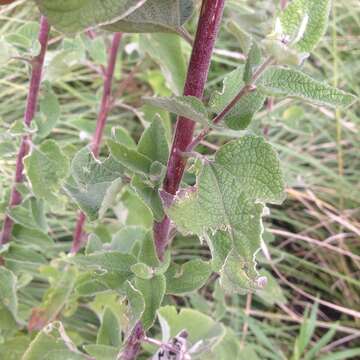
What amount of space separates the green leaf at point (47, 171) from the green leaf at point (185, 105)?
14.6 inches

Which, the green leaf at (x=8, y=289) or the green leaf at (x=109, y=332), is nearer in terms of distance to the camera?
the green leaf at (x=109, y=332)

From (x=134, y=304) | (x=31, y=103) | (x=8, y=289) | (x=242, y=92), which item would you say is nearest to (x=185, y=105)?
(x=242, y=92)

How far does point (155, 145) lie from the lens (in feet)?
2.52

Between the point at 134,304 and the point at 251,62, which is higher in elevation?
the point at 251,62

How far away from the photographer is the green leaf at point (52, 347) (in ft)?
2.90

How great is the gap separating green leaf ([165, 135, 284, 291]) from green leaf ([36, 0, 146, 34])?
22 cm

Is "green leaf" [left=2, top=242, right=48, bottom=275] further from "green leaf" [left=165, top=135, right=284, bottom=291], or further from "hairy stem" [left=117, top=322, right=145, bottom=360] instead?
"green leaf" [left=165, top=135, right=284, bottom=291]

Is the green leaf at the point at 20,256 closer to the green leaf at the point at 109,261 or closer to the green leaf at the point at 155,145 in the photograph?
the green leaf at the point at 109,261

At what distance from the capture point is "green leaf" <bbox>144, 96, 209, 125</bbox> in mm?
585

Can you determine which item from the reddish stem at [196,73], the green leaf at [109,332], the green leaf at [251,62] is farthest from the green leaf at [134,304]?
the green leaf at [251,62]

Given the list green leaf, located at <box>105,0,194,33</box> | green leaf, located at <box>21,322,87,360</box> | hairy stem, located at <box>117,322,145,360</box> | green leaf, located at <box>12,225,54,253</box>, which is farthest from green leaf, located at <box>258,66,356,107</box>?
green leaf, located at <box>12,225,54,253</box>

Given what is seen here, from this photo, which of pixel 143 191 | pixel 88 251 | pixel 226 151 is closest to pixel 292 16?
pixel 226 151

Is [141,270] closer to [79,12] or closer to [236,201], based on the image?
[236,201]

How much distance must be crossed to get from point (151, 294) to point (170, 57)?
1.20 feet
